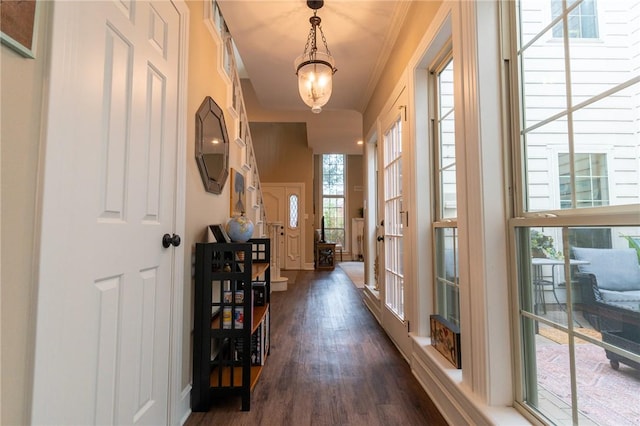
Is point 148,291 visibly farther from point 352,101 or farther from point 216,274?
point 352,101

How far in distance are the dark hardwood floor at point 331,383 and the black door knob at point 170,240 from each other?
2.96ft

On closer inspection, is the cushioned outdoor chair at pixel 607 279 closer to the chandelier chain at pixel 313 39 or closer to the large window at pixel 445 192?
the large window at pixel 445 192

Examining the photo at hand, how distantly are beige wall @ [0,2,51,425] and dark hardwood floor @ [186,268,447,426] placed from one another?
103cm

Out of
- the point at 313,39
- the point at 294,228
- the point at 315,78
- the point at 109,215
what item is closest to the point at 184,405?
the point at 109,215

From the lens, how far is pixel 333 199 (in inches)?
361

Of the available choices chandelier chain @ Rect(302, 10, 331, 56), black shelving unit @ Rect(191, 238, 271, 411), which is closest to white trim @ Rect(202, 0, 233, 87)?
chandelier chain @ Rect(302, 10, 331, 56)

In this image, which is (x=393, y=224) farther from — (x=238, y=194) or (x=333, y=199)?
(x=333, y=199)

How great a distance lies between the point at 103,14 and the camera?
96cm

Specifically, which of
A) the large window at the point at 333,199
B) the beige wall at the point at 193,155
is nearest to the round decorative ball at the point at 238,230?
the beige wall at the point at 193,155

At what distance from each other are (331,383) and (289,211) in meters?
5.66

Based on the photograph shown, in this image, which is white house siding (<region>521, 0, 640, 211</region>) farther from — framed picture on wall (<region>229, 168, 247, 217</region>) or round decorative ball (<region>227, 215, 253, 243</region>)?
framed picture on wall (<region>229, 168, 247, 217</region>)

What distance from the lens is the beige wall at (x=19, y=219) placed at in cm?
67

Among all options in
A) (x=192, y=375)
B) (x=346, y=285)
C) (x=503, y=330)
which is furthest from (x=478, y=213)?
(x=346, y=285)

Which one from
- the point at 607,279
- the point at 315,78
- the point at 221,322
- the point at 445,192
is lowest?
the point at 221,322
